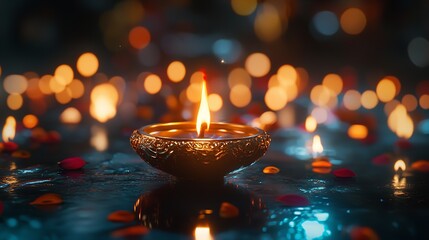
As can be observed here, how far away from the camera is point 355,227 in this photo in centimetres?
165

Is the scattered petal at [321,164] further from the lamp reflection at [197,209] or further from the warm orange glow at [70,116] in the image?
the warm orange glow at [70,116]

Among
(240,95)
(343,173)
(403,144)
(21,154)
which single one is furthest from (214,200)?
(240,95)

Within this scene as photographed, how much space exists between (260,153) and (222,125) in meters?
0.33

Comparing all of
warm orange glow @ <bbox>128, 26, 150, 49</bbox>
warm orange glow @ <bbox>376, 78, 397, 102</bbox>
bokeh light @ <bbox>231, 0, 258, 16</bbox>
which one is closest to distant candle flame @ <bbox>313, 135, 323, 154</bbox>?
warm orange glow @ <bbox>376, 78, 397, 102</bbox>

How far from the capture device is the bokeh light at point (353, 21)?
1041 cm

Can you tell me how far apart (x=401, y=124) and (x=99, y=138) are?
7.81 feet

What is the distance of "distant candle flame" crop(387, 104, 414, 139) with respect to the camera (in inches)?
145

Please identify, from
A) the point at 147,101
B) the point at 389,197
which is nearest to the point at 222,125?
the point at 389,197

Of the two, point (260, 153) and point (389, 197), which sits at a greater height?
point (260, 153)

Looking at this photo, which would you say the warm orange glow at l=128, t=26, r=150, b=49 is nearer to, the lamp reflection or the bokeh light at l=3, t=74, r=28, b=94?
the bokeh light at l=3, t=74, r=28, b=94

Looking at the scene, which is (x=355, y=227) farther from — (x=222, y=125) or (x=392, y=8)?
(x=392, y=8)

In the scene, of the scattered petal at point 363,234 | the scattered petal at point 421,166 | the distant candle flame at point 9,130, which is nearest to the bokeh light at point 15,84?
the distant candle flame at point 9,130

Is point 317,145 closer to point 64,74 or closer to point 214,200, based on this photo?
point 214,200

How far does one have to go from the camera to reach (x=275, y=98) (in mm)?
6086
